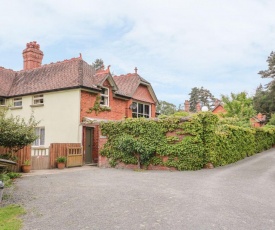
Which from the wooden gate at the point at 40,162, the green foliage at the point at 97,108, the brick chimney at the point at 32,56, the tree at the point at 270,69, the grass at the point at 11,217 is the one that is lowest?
the grass at the point at 11,217

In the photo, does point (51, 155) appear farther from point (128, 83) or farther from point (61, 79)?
point (128, 83)

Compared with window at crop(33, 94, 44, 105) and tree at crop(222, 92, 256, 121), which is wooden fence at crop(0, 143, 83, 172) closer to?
window at crop(33, 94, 44, 105)

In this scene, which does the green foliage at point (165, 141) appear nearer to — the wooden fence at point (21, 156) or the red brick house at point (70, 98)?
the red brick house at point (70, 98)

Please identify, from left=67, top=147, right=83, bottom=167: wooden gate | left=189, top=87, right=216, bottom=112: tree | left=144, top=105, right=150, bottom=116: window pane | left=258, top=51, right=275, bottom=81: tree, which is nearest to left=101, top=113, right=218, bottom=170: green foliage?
left=67, top=147, right=83, bottom=167: wooden gate

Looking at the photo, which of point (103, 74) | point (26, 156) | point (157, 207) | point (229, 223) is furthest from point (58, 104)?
point (229, 223)

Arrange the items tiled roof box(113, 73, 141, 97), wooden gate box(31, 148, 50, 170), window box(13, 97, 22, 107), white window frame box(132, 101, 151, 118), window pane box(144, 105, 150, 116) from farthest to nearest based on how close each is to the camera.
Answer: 1. window pane box(144, 105, 150, 116)
2. white window frame box(132, 101, 151, 118)
3. tiled roof box(113, 73, 141, 97)
4. window box(13, 97, 22, 107)
5. wooden gate box(31, 148, 50, 170)

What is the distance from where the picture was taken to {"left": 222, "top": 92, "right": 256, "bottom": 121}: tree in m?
34.0

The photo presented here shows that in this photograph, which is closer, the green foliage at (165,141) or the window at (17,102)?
the green foliage at (165,141)

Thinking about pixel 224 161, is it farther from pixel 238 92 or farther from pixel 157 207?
pixel 238 92

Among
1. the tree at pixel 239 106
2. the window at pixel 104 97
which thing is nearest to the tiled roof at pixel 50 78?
the window at pixel 104 97

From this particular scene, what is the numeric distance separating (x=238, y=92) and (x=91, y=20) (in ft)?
93.7

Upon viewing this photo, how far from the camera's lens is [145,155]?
653 inches

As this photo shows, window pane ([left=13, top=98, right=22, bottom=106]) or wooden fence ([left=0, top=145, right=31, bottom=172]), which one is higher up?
window pane ([left=13, top=98, right=22, bottom=106])

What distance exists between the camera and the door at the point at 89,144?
838 inches
